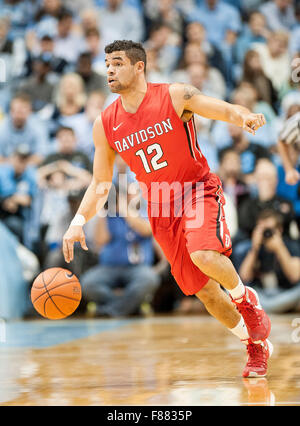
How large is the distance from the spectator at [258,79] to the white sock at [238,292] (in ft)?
22.0

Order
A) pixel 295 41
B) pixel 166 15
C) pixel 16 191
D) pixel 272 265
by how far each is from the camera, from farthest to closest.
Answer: pixel 166 15 < pixel 295 41 < pixel 16 191 < pixel 272 265

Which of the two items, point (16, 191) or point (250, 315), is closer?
point (250, 315)

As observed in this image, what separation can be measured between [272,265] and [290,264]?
0.75 feet

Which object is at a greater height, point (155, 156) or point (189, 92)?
point (189, 92)

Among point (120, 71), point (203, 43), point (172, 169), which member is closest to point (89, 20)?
point (203, 43)

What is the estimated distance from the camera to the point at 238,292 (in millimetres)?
4477

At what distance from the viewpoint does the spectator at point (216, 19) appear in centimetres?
1234

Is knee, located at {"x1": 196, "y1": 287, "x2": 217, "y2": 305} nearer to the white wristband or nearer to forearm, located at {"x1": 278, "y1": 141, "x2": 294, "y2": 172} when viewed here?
the white wristband

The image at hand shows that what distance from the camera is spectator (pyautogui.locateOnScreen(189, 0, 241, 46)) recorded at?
12.3 meters

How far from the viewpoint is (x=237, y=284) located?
444 centimetres

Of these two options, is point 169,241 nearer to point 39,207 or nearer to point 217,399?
point 217,399

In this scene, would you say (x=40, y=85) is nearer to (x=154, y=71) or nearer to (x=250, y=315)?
(x=154, y=71)

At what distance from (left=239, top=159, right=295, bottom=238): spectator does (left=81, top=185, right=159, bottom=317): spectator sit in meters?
1.27

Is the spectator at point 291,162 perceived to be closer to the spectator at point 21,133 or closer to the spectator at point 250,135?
the spectator at point 250,135
